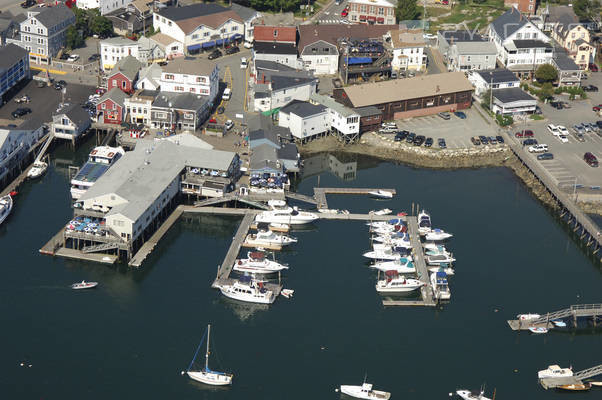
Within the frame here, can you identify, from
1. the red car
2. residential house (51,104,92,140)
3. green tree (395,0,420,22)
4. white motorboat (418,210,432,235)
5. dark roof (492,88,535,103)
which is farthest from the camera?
green tree (395,0,420,22)

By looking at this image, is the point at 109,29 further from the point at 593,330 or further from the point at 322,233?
the point at 593,330

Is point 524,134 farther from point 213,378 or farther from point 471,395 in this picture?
point 213,378

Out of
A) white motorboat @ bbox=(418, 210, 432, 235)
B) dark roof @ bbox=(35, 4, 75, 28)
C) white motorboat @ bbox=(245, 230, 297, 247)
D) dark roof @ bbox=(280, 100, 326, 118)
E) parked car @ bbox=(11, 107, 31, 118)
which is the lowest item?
white motorboat @ bbox=(245, 230, 297, 247)

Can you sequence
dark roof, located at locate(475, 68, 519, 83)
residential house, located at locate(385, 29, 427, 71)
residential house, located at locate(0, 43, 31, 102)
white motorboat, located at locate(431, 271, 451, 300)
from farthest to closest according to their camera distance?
residential house, located at locate(385, 29, 427, 71) → dark roof, located at locate(475, 68, 519, 83) → residential house, located at locate(0, 43, 31, 102) → white motorboat, located at locate(431, 271, 451, 300)

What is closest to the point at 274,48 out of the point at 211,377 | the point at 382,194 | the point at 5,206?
the point at 382,194

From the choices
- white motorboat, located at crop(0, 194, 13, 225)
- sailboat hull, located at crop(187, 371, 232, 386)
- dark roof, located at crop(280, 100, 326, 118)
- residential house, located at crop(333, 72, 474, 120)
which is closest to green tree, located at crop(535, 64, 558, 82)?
residential house, located at crop(333, 72, 474, 120)

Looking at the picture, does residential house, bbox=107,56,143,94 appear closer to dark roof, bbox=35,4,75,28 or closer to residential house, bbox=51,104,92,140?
residential house, bbox=51,104,92,140

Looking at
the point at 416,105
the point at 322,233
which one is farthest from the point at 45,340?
the point at 416,105

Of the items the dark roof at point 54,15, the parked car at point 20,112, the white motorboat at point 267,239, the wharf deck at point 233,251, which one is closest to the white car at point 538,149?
the white motorboat at point 267,239
